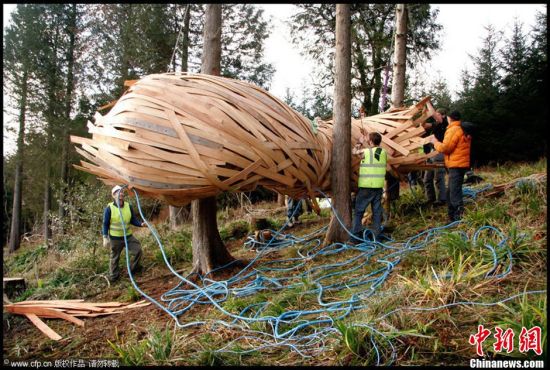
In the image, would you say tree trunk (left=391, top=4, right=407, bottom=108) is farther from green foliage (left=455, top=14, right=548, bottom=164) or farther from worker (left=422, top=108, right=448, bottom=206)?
green foliage (left=455, top=14, right=548, bottom=164)

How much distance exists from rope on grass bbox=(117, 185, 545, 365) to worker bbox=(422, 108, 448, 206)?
117cm

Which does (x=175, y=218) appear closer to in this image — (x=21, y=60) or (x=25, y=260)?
(x=25, y=260)

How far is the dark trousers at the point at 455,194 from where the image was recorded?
13.4 ft

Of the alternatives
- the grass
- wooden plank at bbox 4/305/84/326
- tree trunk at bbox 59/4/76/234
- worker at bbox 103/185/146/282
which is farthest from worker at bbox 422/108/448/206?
tree trunk at bbox 59/4/76/234

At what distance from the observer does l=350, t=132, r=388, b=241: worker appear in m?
3.99

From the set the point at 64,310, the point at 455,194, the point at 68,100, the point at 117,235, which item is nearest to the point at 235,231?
the point at 117,235

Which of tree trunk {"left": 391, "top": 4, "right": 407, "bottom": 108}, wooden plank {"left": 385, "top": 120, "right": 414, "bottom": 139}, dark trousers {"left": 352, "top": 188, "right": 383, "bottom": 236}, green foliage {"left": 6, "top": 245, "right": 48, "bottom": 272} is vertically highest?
tree trunk {"left": 391, "top": 4, "right": 407, "bottom": 108}

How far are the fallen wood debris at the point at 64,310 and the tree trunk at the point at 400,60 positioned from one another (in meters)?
4.26

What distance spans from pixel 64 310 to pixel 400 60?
533cm

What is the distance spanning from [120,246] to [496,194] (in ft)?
16.4

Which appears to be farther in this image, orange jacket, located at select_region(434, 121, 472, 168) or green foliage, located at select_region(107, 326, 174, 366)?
orange jacket, located at select_region(434, 121, 472, 168)

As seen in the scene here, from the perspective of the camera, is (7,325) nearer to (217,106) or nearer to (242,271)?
(242,271)

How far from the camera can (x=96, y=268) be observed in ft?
18.1

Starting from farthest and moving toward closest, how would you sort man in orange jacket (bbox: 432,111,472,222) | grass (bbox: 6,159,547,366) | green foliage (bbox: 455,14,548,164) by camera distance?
green foliage (bbox: 455,14,548,164), man in orange jacket (bbox: 432,111,472,222), grass (bbox: 6,159,547,366)
